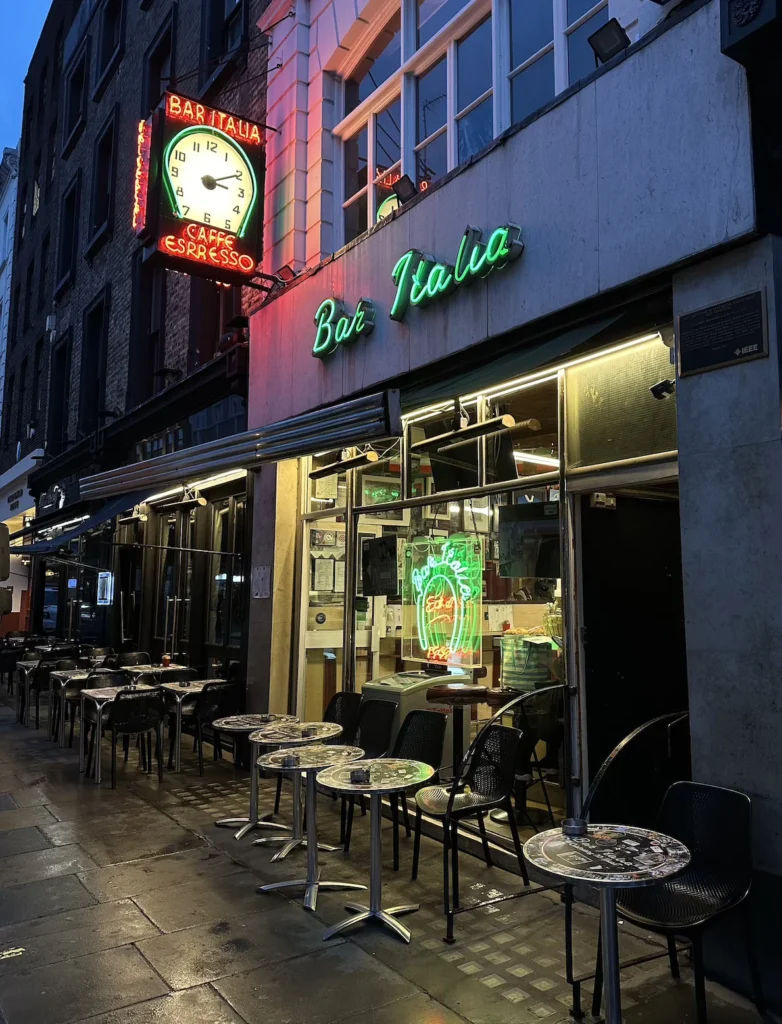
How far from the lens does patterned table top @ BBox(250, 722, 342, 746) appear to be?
19.0 ft

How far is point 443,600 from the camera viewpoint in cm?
714

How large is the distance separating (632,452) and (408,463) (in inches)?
111

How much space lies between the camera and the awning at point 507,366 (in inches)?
195

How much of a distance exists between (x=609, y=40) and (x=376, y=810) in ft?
16.6

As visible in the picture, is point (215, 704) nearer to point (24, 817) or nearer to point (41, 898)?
point (24, 817)

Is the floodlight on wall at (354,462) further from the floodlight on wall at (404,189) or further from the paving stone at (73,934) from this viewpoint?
the paving stone at (73,934)

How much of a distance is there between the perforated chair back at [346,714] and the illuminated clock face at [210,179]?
18.7 feet

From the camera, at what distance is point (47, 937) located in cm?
436

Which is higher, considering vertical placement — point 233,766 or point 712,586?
point 712,586

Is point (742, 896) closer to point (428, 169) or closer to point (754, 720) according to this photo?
point (754, 720)

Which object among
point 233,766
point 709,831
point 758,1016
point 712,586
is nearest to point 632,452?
point 712,586

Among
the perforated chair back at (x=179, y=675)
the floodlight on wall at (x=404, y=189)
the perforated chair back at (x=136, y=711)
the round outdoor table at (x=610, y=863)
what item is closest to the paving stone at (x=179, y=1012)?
the round outdoor table at (x=610, y=863)

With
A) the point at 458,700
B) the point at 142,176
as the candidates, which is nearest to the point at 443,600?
the point at 458,700

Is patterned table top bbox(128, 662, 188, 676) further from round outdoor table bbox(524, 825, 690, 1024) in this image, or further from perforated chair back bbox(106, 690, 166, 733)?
round outdoor table bbox(524, 825, 690, 1024)
